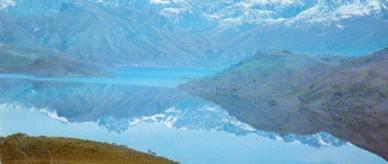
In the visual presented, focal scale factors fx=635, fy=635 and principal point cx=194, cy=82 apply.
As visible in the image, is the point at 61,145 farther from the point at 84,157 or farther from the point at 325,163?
the point at 325,163

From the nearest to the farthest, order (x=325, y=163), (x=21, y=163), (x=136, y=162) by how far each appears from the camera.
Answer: (x=21, y=163)
(x=136, y=162)
(x=325, y=163)

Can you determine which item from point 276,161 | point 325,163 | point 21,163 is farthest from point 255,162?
point 21,163

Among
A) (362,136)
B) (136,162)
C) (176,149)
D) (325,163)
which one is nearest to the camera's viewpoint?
(136,162)

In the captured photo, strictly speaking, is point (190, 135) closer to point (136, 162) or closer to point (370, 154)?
point (370, 154)

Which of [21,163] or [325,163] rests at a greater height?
[21,163]

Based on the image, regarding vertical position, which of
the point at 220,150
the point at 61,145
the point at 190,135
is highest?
the point at 61,145

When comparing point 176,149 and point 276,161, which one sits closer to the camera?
point 276,161
